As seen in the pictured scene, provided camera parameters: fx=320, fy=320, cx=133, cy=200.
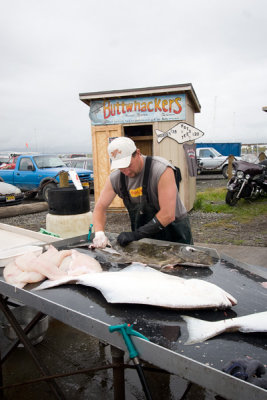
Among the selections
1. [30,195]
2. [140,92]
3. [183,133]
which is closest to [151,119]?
[140,92]

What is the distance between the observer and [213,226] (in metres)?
8.18

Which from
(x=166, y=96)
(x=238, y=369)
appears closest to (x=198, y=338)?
(x=238, y=369)

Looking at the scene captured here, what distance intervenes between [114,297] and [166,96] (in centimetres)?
777

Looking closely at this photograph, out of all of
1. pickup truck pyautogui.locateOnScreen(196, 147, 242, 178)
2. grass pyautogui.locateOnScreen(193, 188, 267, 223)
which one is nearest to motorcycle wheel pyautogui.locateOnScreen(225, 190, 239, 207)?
grass pyautogui.locateOnScreen(193, 188, 267, 223)

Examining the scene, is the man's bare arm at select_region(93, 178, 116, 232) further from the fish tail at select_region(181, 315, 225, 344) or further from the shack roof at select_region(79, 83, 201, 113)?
the shack roof at select_region(79, 83, 201, 113)

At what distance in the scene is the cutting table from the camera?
4.19 feet

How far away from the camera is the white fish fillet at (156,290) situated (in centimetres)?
175

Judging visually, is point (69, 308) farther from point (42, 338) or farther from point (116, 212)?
point (116, 212)

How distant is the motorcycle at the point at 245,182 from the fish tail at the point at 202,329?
9.53 m

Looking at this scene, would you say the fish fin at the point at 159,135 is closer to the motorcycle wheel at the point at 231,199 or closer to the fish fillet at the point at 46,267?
the motorcycle wheel at the point at 231,199

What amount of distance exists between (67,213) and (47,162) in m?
9.77

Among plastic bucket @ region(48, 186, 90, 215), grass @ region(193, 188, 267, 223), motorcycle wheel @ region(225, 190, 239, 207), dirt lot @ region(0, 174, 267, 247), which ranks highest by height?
plastic bucket @ region(48, 186, 90, 215)

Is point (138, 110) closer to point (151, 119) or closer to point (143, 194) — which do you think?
point (151, 119)

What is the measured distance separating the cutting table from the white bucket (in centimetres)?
245
